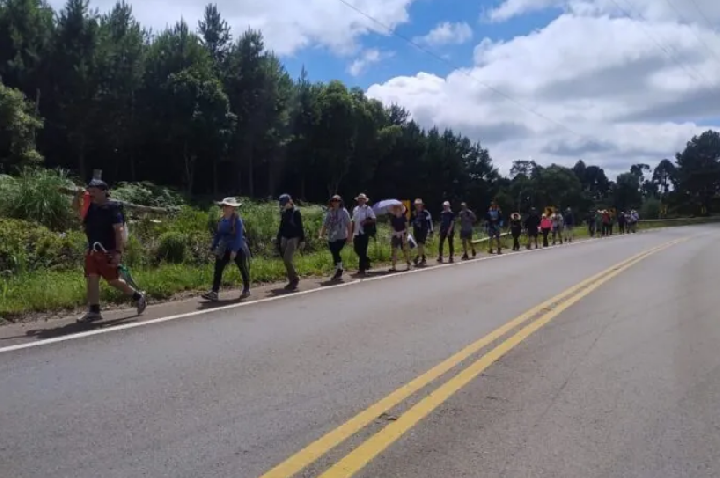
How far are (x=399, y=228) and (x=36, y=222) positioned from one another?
8267mm

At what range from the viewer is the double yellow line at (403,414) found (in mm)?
4199

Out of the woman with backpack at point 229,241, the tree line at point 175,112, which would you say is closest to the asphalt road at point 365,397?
the woman with backpack at point 229,241

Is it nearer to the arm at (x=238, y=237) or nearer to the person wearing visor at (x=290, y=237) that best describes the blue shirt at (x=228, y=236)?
the arm at (x=238, y=237)

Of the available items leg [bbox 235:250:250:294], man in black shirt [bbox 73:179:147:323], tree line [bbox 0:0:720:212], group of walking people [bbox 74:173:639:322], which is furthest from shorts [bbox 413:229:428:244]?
tree line [bbox 0:0:720:212]

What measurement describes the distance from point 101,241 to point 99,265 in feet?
1.00

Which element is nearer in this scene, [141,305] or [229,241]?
[141,305]

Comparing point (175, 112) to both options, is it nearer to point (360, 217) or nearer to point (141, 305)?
point (360, 217)

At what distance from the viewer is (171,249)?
595 inches

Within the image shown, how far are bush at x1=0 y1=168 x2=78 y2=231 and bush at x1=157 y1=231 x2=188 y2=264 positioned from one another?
2.68 meters

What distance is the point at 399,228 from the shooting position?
672 inches

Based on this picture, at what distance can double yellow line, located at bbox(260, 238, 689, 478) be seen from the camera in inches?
165

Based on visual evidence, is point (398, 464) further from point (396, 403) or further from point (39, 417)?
point (39, 417)

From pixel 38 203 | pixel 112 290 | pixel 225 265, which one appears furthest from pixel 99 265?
pixel 38 203

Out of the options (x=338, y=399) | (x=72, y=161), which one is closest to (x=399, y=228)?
(x=338, y=399)
